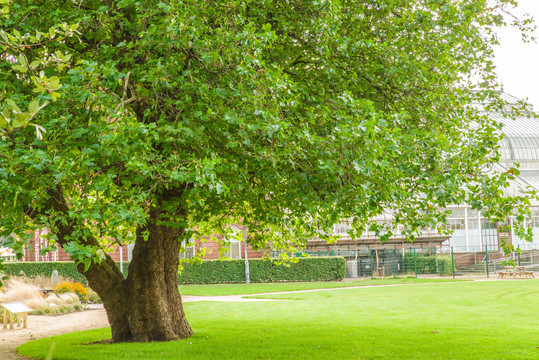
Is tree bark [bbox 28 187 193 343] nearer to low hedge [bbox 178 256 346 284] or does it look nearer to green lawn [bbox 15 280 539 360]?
green lawn [bbox 15 280 539 360]

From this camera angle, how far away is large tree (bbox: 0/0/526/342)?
6.20 meters

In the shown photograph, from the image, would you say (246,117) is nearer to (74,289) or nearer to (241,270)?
(74,289)

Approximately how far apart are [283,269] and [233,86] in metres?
24.8

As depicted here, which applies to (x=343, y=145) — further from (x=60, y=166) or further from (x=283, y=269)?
(x=283, y=269)

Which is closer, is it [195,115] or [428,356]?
[195,115]

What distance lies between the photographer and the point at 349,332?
11680 millimetres

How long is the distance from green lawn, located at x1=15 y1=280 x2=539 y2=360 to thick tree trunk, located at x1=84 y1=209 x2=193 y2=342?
47 cm

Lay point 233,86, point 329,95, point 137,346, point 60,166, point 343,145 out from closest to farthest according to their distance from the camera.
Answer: point 60,166 < point 343,145 < point 233,86 < point 329,95 < point 137,346

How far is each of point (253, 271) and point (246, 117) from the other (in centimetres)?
2487

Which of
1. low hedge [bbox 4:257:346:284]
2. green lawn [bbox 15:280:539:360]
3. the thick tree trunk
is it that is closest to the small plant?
green lawn [bbox 15:280:539:360]

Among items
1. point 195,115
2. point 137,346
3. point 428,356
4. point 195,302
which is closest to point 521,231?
point 428,356

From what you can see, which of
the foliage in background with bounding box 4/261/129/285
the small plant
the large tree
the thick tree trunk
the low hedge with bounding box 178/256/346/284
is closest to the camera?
the large tree

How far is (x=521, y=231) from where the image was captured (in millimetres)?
7293

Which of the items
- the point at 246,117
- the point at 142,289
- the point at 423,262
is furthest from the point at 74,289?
the point at 423,262
